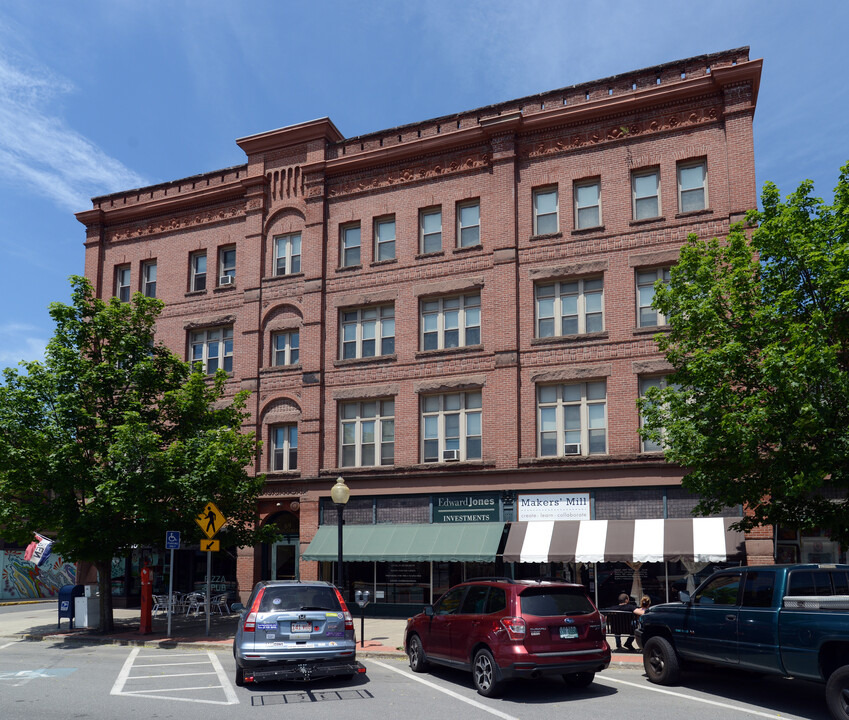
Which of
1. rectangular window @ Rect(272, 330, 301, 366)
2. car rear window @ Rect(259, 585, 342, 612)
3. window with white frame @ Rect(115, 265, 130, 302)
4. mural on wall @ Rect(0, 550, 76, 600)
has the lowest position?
mural on wall @ Rect(0, 550, 76, 600)

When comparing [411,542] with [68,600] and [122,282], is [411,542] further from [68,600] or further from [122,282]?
[122,282]

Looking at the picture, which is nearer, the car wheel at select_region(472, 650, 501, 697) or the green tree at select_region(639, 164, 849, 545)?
the car wheel at select_region(472, 650, 501, 697)

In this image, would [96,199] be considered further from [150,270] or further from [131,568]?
[131,568]

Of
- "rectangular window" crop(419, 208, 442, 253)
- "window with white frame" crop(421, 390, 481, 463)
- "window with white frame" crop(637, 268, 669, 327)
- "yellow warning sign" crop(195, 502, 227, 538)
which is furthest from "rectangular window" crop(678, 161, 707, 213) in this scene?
"yellow warning sign" crop(195, 502, 227, 538)

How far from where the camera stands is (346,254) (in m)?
28.2

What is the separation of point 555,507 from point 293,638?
12.1m

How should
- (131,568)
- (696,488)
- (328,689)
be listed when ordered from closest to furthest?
(328,689) → (696,488) → (131,568)

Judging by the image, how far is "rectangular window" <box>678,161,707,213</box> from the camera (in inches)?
925

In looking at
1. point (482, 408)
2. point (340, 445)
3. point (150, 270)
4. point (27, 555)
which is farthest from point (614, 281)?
point (27, 555)

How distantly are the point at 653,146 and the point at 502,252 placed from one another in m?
5.41

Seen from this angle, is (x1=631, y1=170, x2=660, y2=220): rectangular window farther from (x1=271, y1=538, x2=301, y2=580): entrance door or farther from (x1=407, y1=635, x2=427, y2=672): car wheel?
(x1=271, y1=538, x2=301, y2=580): entrance door

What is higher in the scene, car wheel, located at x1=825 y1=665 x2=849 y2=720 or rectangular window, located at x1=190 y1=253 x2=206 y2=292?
rectangular window, located at x1=190 y1=253 x2=206 y2=292

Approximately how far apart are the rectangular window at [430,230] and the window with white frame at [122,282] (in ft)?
40.9

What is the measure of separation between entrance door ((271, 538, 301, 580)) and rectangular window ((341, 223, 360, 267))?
9626 millimetres
